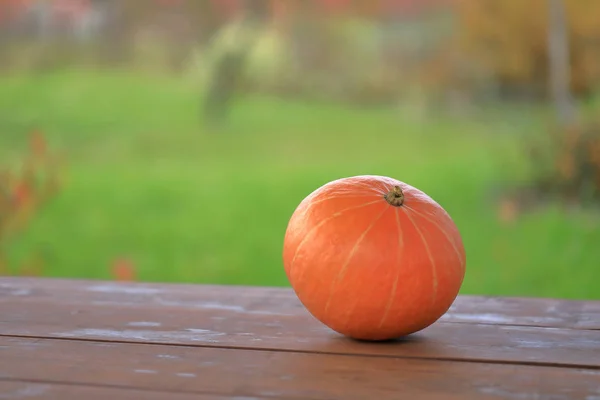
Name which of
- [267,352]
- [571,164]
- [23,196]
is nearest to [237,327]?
[267,352]

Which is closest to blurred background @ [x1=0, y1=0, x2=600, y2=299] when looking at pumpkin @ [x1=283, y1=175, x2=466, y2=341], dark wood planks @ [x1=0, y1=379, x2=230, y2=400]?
pumpkin @ [x1=283, y1=175, x2=466, y2=341]

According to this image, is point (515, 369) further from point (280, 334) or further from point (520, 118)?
point (520, 118)

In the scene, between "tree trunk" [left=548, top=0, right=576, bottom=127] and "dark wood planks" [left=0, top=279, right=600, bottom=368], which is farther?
"tree trunk" [left=548, top=0, right=576, bottom=127]

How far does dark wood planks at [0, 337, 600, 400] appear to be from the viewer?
80 centimetres

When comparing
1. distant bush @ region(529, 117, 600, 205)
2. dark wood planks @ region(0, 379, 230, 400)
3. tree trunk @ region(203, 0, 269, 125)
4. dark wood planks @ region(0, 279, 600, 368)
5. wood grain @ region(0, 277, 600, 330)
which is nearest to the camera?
dark wood planks @ region(0, 379, 230, 400)

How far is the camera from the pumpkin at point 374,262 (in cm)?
96

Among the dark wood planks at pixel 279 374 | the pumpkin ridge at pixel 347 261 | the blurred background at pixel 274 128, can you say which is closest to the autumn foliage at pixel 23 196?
the blurred background at pixel 274 128

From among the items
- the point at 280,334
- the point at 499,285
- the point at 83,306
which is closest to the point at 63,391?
the point at 280,334

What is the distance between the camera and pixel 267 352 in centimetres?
94

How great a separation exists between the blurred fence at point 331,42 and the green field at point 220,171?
0.28 ft

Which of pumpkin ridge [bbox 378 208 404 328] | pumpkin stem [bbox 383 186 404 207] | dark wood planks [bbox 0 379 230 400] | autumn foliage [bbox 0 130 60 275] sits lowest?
autumn foliage [bbox 0 130 60 275]

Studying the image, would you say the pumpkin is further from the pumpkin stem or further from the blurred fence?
the blurred fence

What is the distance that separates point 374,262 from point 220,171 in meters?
2.19

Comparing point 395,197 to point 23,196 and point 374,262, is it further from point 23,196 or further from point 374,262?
point 23,196
